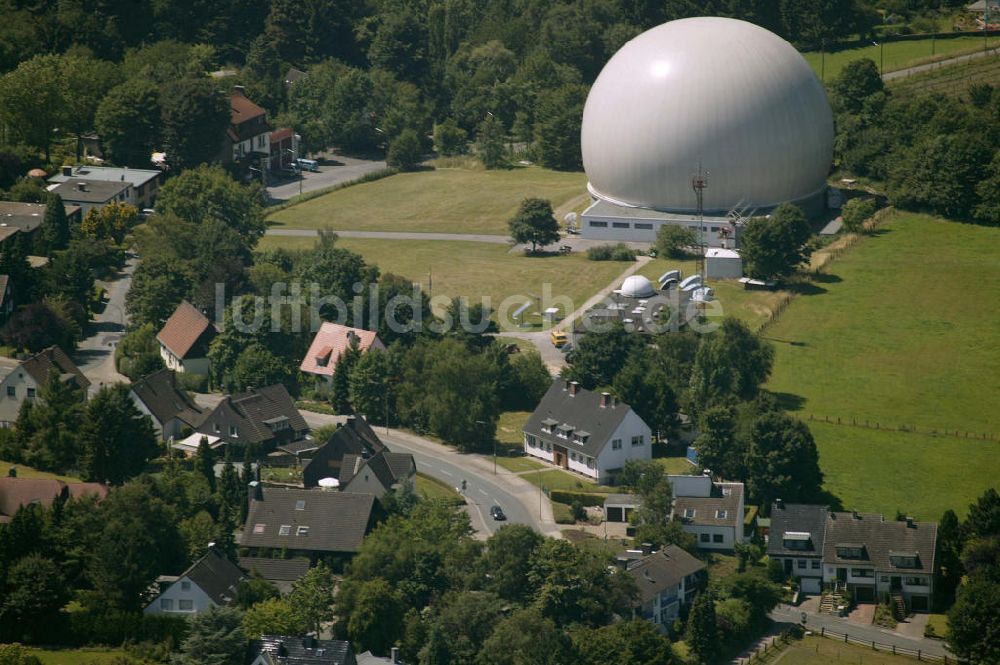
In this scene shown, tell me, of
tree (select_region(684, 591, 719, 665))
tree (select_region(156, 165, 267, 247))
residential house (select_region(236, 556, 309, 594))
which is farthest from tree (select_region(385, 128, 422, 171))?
tree (select_region(684, 591, 719, 665))

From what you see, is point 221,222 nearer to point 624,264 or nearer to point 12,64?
Result: point 624,264

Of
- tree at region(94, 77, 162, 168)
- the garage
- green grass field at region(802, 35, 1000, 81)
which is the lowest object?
the garage

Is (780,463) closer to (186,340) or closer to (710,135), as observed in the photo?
(186,340)

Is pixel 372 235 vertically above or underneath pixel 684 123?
underneath

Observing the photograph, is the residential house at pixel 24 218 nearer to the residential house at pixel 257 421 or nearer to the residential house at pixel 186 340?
the residential house at pixel 186 340

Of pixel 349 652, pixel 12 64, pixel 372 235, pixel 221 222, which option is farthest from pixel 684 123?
pixel 349 652

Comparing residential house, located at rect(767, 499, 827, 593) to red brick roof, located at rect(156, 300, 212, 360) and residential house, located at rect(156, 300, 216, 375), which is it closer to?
residential house, located at rect(156, 300, 216, 375)
